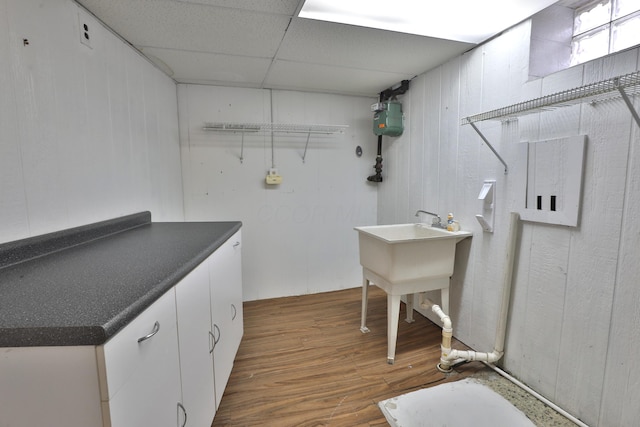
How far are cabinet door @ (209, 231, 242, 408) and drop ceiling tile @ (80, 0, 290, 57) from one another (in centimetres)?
122

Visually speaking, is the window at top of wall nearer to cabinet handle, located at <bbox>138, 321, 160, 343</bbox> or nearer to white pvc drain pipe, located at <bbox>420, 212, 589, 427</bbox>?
white pvc drain pipe, located at <bbox>420, 212, 589, 427</bbox>

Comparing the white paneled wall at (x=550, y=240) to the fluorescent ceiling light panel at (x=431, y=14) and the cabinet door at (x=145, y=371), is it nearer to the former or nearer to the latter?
the fluorescent ceiling light panel at (x=431, y=14)

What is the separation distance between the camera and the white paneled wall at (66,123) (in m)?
1.04

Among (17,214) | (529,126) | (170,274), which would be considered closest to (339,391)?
(170,274)

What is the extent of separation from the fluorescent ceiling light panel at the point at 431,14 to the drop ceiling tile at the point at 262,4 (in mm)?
65

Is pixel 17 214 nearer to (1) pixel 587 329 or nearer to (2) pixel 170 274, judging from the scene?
(2) pixel 170 274

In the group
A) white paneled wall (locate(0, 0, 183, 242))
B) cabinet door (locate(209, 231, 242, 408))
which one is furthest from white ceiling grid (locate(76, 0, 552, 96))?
cabinet door (locate(209, 231, 242, 408))

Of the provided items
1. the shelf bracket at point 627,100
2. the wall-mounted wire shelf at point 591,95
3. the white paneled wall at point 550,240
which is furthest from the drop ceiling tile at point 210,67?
the shelf bracket at point 627,100

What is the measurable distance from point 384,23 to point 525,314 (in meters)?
1.82

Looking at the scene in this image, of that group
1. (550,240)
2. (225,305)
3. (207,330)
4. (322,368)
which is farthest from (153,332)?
(550,240)

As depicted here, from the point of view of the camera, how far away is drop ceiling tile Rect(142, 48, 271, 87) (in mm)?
1994

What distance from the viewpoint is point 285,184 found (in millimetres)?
2852

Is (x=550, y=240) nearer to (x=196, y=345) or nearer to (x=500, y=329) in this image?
(x=500, y=329)

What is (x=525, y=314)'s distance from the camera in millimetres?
1595
